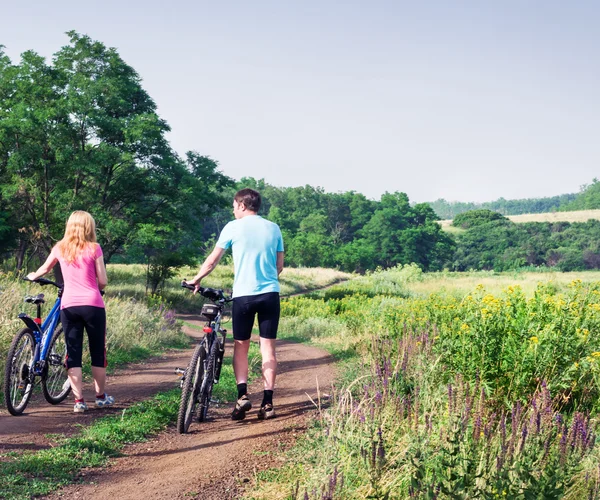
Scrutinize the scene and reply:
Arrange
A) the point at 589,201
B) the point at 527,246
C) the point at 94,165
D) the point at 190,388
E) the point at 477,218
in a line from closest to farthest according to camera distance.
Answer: the point at 190,388 < the point at 94,165 < the point at 527,246 < the point at 477,218 < the point at 589,201

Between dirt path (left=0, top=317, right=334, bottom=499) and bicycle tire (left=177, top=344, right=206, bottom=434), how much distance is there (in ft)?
0.44

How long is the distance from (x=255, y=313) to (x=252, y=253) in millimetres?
589

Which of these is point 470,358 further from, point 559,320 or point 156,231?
point 156,231

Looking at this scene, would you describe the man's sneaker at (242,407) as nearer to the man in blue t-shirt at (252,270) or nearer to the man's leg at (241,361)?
the man in blue t-shirt at (252,270)

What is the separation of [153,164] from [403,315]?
2361 cm

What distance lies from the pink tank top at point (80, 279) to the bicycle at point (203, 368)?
0.96m

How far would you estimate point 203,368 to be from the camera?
5.58 metres

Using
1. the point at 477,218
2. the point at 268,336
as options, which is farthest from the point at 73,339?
the point at 477,218

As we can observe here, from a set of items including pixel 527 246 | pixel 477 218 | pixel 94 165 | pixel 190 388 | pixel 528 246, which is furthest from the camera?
pixel 477 218

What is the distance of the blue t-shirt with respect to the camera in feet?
18.3

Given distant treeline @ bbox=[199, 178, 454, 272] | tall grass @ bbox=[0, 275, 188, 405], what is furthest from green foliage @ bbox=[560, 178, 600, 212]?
tall grass @ bbox=[0, 275, 188, 405]

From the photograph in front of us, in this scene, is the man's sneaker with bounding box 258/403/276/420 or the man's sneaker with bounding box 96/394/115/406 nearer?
the man's sneaker with bounding box 258/403/276/420

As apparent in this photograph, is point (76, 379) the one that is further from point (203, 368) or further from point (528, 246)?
point (528, 246)

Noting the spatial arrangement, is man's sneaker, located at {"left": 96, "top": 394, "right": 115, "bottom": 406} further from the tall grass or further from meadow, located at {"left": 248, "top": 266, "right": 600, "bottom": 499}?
meadow, located at {"left": 248, "top": 266, "right": 600, "bottom": 499}
